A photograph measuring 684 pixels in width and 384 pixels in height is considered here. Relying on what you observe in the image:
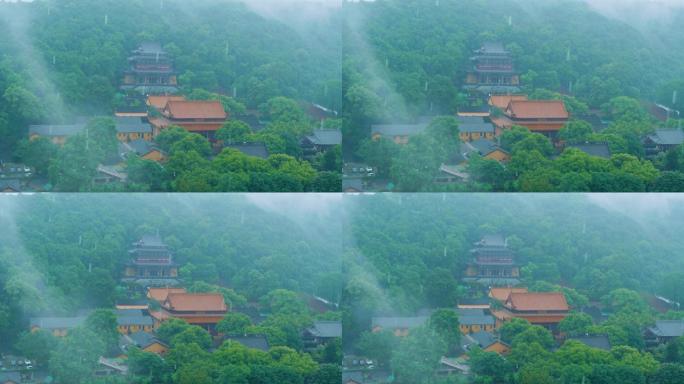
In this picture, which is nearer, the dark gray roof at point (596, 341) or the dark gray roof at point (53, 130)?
the dark gray roof at point (53, 130)

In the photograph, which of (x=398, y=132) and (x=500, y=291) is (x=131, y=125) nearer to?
(x=398, y=132)

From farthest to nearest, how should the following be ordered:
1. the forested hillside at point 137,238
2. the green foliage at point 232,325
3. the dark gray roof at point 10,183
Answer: the green foliage at point 232,325 < the forested hillside at point 137,238 < the dark gray roof at point 10,183

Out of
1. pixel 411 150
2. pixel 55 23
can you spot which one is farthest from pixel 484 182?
pixel 55 23

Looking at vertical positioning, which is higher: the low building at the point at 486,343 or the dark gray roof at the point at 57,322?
the dark gray roof at the point at 57,322

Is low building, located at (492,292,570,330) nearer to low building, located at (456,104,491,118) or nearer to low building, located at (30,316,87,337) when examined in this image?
low building, located at (456,104,491,118)

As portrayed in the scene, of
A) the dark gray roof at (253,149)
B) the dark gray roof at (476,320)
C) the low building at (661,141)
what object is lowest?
the dark gray roof at (476,320)

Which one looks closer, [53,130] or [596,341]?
[53,130]

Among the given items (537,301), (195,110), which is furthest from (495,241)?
(195,110)

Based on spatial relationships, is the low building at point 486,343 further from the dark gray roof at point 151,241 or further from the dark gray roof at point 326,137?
the dark gray roof at point 151,241

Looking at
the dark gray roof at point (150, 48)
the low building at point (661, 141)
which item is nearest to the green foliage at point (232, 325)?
the dark gray roof at point (150, 48)
